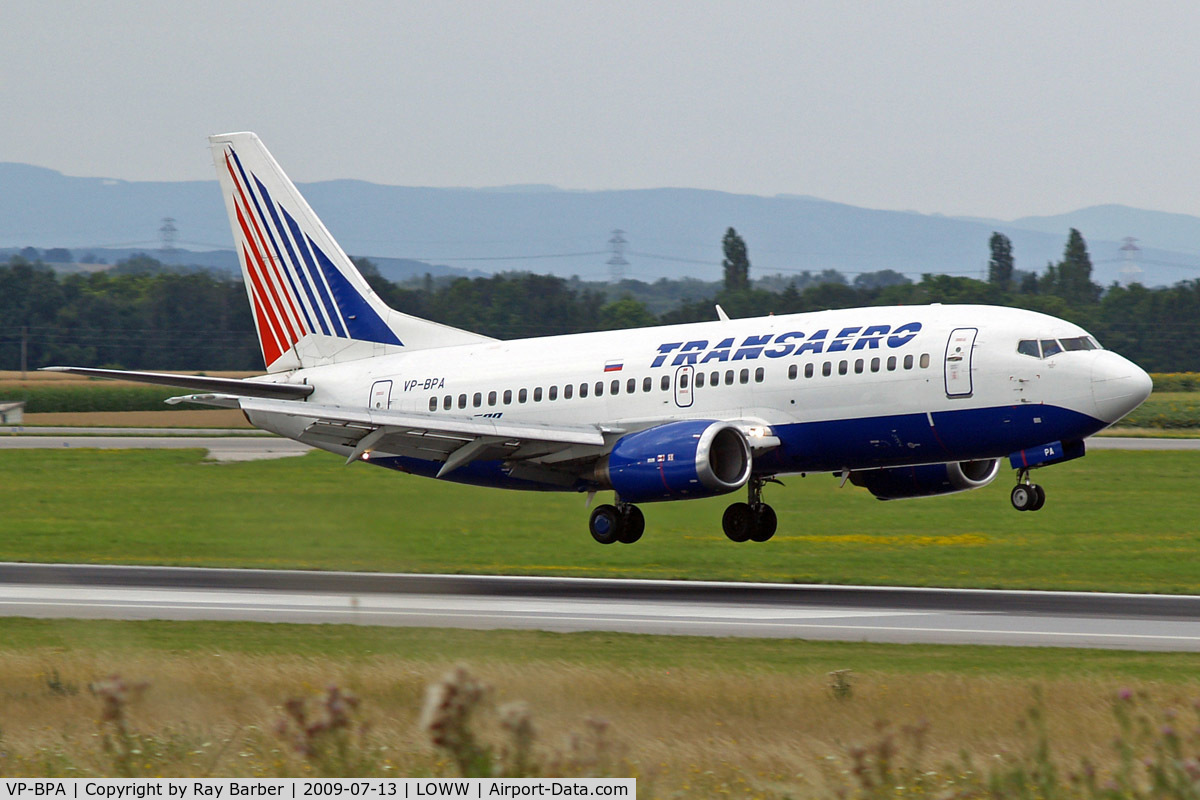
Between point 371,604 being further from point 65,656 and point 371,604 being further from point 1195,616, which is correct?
point 1195,616

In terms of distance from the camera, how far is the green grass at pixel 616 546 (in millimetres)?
36969

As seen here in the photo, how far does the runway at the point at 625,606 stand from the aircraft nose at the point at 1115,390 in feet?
12.8

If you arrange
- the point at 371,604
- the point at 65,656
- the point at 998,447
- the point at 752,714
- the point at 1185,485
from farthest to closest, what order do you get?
the point at 1185,485, the point at 998,447, the point at 371,604, the point at 65,656, the point at 752,714

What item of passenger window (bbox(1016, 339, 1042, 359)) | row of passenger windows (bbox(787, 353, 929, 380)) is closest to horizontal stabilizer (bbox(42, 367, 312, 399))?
row of passenger windows (bbox(787, 353, 929, 380))

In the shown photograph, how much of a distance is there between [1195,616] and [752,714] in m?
13.7

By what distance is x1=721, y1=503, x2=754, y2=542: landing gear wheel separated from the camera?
130 feet

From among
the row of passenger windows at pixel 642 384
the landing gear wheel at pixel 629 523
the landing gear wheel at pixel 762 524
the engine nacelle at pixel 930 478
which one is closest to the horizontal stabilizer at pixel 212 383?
the row of passenger windows at pixel 642 384

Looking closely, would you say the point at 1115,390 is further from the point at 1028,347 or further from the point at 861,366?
the point at 861,366

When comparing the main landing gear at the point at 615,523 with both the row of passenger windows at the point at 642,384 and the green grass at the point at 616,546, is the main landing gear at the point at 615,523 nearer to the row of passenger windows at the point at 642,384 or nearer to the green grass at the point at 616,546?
the green grass at the point at 616,546

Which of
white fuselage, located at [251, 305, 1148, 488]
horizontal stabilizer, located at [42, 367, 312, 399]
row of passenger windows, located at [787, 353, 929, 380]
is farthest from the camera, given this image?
horizontal stabilizer, located at [42, 367, 312, 399]

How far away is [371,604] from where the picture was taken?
3256 centimetres

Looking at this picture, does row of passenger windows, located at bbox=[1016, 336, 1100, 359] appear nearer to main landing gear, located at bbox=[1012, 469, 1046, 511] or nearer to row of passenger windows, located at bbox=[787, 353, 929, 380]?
row of passenger windows, located at bbox=[787, 353, 929, 380]

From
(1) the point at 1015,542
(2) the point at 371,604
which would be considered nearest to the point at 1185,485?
(1) the point at 1015,542

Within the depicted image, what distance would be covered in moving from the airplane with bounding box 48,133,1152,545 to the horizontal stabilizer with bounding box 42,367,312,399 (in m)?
0.07
